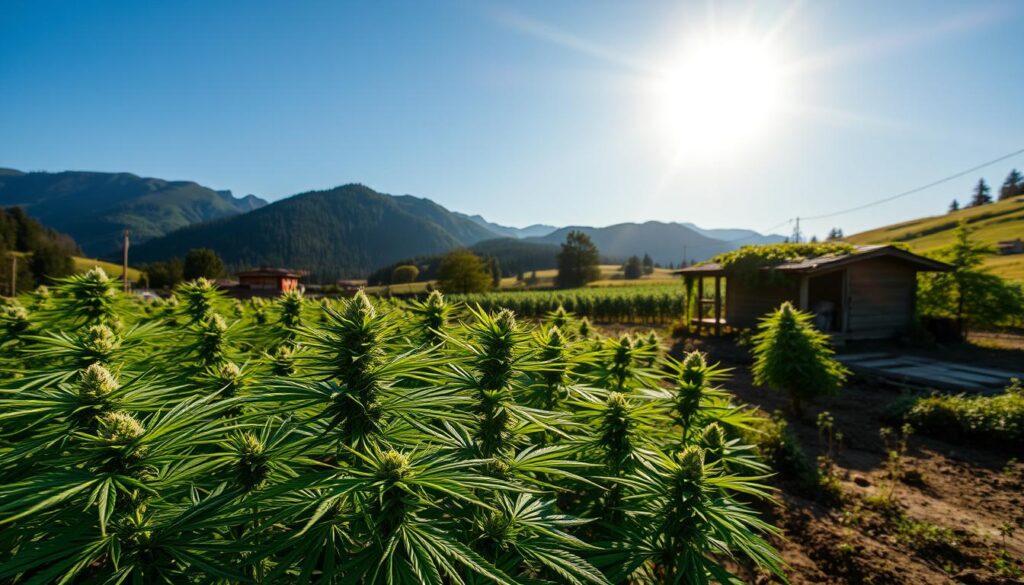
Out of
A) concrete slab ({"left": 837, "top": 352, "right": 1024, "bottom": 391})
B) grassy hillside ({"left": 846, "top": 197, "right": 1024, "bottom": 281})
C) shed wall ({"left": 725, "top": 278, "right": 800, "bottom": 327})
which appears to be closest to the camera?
concrete slab ({"left": 837, "top": 352, "right": 1024, "bottom": 391})

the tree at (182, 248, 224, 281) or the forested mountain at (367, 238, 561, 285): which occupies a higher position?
the forested mountain at (367, 238, 561, 285)

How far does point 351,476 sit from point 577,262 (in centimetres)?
7095

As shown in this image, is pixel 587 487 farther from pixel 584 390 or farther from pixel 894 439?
pixel 894 439

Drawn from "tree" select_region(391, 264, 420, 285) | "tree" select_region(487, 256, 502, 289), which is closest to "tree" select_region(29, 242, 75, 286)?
"tree" select_region(391, 264, 420, 285)

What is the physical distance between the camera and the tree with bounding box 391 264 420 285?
83.8 metres

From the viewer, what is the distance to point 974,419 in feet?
21.6

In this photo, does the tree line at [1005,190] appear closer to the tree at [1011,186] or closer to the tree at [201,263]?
the tree at [1011,186]

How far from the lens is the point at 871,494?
476cm

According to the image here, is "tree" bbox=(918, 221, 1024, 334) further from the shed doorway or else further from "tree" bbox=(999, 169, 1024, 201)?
"tree" bbox=(999, 169, 1024, 201)

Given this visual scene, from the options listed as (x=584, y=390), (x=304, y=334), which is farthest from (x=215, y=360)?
(x=584, y=390)

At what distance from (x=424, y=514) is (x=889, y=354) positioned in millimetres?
16153

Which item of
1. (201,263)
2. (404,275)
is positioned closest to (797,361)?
(201,263)

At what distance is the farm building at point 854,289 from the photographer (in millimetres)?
13609

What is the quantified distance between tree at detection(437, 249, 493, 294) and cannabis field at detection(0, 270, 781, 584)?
5255 cm
